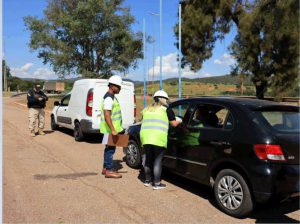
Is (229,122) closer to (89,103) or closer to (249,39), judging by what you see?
(89,103)

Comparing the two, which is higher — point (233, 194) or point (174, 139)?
point (174, 139)

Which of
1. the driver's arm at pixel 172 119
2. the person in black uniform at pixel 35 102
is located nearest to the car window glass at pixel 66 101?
the person in black uniform at pixel 35 102

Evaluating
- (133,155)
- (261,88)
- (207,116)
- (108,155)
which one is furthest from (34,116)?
(261,88)

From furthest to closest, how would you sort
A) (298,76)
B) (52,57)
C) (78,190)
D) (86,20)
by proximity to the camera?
1. (52,57)
2. (86,20)
3. (298,76)
4. (78,190)

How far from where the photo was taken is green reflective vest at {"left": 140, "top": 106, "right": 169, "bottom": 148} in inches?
243

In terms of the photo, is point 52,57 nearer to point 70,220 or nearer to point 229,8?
point 229,8

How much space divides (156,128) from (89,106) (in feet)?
16.0

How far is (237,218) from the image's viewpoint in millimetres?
5047

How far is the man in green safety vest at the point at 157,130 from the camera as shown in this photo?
6188mm

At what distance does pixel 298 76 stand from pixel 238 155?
2266 cm

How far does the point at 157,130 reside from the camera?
6.19 meters

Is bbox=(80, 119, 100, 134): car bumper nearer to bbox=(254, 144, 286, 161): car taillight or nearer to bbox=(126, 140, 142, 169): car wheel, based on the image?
bbox=(126, 140, 142, 169): car wheel

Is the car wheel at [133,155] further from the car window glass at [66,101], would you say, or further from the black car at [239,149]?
the car window glass at [66,101]

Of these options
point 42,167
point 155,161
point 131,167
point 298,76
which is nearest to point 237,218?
point 155,161
